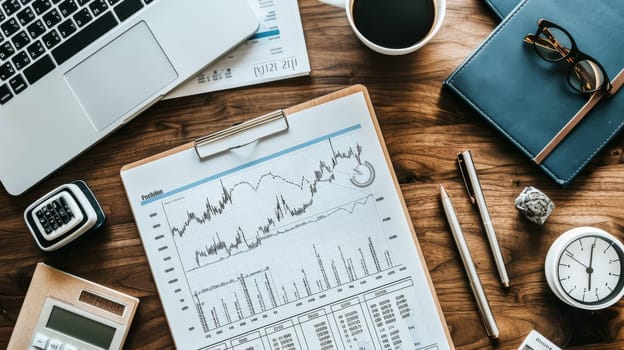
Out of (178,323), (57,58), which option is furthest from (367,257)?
(57,58)

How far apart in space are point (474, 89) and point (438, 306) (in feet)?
0.97

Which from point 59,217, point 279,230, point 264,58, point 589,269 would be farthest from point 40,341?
point 589,269

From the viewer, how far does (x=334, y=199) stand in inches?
29.8

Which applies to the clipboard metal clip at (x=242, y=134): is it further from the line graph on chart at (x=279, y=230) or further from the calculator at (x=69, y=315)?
the calculator at (x=69, y=315)

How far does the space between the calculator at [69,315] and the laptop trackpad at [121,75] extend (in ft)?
0.71

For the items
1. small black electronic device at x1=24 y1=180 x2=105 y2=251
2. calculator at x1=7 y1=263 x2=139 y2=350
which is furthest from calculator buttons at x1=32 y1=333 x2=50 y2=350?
small black electronic device at x1=24 y1=180 x2=105 y2=251

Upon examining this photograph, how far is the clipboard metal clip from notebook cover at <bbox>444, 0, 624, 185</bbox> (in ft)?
0.80

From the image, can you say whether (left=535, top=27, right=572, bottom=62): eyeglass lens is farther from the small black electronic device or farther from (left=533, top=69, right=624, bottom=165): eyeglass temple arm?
the small black electronic device

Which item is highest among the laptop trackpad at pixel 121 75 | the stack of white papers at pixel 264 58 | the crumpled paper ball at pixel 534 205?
the laptop trackpad at pixel 121 75

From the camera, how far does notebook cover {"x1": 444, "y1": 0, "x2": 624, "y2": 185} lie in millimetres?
734

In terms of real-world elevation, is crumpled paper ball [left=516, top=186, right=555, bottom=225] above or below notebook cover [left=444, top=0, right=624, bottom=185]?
below

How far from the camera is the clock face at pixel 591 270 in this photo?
0.72 meters

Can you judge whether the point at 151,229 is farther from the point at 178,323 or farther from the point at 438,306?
the point at 438,306

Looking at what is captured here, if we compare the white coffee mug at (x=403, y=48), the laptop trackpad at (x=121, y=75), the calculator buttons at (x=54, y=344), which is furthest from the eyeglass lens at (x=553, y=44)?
the calculator buttons at (x=54, y=344)
